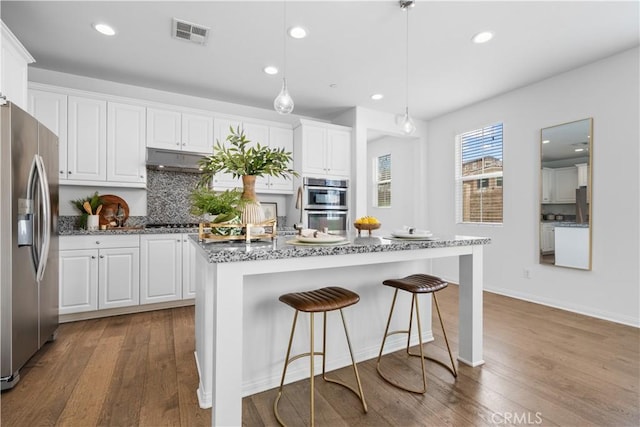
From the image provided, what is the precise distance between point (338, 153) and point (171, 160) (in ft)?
7.42

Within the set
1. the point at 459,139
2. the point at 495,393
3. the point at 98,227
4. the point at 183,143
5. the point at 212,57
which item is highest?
the point at 212,57

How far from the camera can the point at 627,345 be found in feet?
8.24

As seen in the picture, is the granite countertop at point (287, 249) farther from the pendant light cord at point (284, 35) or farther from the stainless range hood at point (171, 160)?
the stainless range hood at point (171, 160)

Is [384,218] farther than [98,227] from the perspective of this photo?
Yes

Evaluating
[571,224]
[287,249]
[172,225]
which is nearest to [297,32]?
[287,249]

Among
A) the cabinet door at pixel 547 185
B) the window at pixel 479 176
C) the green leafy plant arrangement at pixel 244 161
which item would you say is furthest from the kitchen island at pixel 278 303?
the window at pixel 479 176

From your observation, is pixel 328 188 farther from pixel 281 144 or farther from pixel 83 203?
pixel 83 203

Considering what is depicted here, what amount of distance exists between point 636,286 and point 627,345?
31.7 inches

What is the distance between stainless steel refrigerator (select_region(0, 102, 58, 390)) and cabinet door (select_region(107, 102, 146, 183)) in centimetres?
97

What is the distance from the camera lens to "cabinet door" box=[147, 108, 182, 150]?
3.62 meters

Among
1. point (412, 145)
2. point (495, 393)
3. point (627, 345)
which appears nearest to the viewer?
point (495, 393)

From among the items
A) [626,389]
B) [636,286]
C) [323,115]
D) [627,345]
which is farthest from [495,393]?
[323,115]

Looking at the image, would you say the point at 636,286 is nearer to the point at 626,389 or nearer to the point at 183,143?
the point at 626,389

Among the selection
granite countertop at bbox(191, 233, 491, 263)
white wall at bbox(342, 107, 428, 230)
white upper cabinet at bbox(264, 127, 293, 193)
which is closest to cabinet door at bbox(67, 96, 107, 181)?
white upper cabinet at bbox(264, 127, 293, 193)
